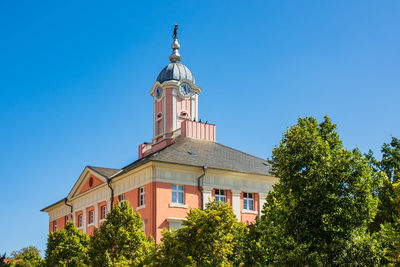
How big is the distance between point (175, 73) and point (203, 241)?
30466mm

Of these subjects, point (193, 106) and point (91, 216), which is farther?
point (193, 106)

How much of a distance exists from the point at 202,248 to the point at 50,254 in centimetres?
1725

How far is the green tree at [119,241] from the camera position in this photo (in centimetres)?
3136

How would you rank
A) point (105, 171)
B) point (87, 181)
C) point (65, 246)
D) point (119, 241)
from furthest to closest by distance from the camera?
point (87, 181), point (105, 171), point (65, 246), point (119, 241)

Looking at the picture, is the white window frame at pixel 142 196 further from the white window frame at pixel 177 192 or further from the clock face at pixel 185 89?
the clock face at pixel 185 89

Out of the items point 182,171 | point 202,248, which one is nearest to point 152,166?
point 182,171

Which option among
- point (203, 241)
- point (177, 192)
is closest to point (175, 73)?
point (177, 192)

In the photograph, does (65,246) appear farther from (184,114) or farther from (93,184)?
(184,114)

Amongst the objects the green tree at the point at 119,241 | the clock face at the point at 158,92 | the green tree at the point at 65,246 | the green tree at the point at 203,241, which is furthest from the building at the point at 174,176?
the green tree at the point at 203,241

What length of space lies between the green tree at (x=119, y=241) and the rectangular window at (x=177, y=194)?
8.91m

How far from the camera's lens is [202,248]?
83.2 feet

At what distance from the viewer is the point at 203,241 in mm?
25344

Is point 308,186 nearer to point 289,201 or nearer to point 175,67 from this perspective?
point 289,201

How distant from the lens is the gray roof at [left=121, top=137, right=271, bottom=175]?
4288 cm
